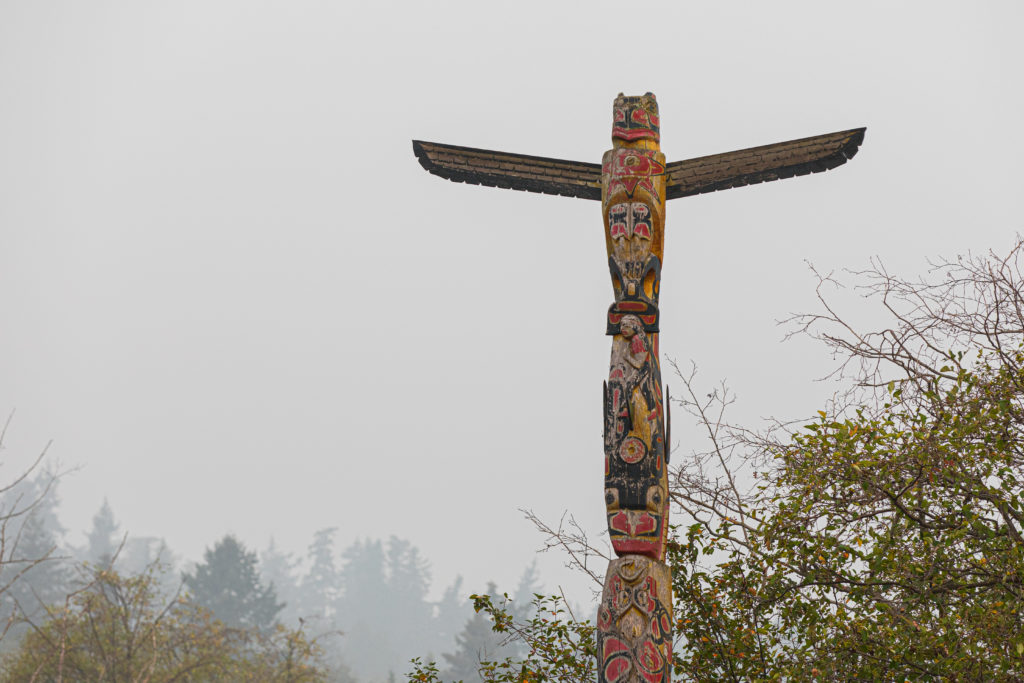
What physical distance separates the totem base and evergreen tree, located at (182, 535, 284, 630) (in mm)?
46696

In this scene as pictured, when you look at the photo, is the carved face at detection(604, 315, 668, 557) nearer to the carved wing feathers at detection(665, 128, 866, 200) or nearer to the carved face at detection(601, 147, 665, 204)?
the carved face at detection(601, 147, 665, 204)

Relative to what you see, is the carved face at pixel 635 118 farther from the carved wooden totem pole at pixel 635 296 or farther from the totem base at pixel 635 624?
the totem base at pixel 635 624

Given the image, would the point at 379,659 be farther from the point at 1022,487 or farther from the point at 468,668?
the point at 1022,487

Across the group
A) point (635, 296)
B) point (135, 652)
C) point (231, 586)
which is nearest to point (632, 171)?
point (635, 296)

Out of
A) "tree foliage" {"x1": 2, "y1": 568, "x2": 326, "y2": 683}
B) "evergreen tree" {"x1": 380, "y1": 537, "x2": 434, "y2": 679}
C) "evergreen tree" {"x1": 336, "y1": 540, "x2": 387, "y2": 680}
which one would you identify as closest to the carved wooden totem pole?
"tree foliage" {"x1": 2, "y1": 568, "x2": 326, "y2": 683}

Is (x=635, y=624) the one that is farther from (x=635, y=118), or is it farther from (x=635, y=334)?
(x=635, y=118)

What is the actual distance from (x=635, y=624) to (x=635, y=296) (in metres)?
2.59

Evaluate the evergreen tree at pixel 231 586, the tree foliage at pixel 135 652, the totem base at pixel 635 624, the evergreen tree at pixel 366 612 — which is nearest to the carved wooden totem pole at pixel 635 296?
the totem base at pixel 635 624

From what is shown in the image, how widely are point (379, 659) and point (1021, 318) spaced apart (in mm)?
96364

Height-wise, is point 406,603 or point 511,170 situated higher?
point 406,603

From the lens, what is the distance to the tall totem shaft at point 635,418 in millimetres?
7066

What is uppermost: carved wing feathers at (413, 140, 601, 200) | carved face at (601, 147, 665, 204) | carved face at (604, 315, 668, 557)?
carved wing feathers at (413, 140, 601, 200)

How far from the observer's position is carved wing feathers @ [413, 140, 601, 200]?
8.83 meters

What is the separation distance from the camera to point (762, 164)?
844 centimetres
